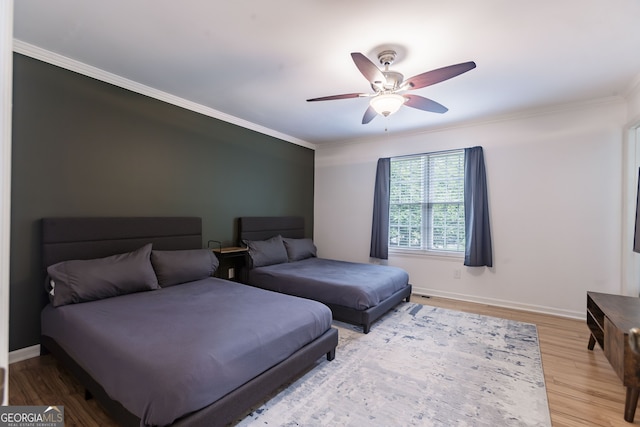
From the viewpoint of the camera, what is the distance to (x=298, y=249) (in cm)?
478

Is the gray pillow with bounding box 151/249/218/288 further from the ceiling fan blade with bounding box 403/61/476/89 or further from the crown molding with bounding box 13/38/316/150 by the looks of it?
the ceiling fan blade with bounding box 403/61/476/89

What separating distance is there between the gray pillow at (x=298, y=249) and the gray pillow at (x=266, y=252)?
0.15 metres

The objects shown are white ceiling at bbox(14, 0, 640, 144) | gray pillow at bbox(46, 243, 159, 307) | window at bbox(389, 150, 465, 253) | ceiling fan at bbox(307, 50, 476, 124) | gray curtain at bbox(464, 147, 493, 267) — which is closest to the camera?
white ceiling at bbox(14, 0, 640, 144)

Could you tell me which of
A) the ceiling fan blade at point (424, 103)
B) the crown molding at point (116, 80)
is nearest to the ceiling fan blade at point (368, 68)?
the ceiling fan blade at point (424, 103)

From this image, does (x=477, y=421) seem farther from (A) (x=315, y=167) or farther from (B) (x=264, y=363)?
(A) (x=315, y=167)

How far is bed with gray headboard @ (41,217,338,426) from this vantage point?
1505 mm

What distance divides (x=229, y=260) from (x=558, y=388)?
3705mm

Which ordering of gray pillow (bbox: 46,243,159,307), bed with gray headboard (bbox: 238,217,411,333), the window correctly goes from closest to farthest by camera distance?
1. gray pillow (bbox: 46,243,159,307)
2. bed with gray headboard (bbox: 238,217,411,333)
3. the window

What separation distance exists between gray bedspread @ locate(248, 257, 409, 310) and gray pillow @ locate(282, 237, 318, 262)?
0.28 m

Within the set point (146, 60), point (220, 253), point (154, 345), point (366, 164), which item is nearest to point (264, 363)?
point (154, 345)

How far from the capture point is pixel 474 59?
8.41ft

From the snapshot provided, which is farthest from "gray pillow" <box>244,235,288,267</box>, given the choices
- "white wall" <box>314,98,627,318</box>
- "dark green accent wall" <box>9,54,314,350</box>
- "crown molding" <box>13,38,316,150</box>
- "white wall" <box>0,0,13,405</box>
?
"white wall" <box>0,0,13,405</box>

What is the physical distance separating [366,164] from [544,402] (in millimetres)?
3949

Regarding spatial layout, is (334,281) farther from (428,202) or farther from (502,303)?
(502,303)
